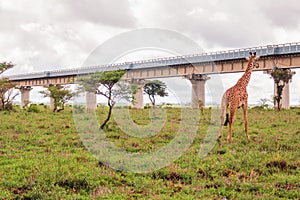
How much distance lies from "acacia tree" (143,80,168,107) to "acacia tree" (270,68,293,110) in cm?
1668

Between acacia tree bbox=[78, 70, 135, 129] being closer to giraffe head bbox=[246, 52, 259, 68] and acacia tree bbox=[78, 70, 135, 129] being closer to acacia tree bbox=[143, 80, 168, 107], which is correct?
giraffe head bbox=[246, 52, 259, 68]

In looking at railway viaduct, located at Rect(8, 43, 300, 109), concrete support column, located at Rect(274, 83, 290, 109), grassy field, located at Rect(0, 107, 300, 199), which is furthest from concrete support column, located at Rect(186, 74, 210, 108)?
grassy field, located at Rect(0, 107, 300, 199)

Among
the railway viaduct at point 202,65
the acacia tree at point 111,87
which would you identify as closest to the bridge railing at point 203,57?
the railway viaduct at point 202,65

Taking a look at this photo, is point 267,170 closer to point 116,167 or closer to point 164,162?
point 164,162

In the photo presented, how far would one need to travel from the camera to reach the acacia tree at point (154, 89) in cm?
5367

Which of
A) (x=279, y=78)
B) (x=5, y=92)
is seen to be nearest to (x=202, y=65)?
(x=279, y=78)

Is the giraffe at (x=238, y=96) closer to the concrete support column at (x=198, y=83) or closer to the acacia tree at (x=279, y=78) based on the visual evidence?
the acacia tree at (x=279, y=78)

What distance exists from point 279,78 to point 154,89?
20.1m

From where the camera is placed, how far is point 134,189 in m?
7.59

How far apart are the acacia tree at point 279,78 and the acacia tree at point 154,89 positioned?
16.7 metres

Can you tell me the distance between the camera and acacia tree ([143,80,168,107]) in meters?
53.7

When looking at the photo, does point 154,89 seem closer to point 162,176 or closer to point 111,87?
point 111,87

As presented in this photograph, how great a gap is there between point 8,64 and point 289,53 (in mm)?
34126

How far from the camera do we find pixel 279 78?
1770 inches
